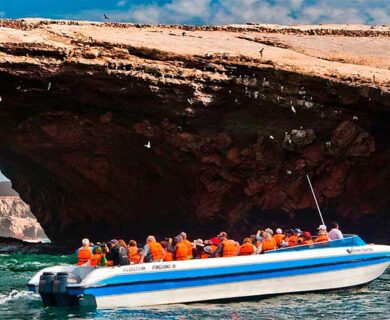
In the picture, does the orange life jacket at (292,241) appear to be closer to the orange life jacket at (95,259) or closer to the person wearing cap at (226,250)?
the person wearing cap at (226,250)

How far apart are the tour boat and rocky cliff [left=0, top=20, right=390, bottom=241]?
10484mm

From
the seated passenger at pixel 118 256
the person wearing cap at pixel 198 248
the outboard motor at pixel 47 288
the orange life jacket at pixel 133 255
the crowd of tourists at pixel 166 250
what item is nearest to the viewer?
the outboard motor at pixel 47 288

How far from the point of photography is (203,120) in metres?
31.2

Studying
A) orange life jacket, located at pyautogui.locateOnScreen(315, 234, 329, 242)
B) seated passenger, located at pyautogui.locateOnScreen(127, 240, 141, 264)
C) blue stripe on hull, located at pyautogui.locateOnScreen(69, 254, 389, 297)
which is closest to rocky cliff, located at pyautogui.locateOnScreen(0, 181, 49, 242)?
orange life jacket, located at pyautogui.locateOnScreen(315, 234, 329, 242)

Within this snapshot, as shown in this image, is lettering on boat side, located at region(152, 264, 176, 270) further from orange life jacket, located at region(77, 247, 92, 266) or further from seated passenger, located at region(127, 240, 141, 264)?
orange life jacket, located at region(77, 247, 92, 266)

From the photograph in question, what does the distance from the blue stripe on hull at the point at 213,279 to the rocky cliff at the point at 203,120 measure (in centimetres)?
1088

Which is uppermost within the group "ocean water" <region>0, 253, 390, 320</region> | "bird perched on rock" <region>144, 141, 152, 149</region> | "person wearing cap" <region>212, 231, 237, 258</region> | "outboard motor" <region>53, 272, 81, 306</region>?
"bird perched on rock" <region>144, 141, 152, 149</region>

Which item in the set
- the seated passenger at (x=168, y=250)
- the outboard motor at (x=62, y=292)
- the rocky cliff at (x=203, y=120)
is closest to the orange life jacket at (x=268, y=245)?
the seated passenger at (x=168, y=250)

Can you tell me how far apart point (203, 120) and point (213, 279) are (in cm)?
1302

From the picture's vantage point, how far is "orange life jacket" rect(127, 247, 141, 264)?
63.9 ft

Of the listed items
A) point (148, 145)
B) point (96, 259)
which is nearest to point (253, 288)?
point (96, 259)

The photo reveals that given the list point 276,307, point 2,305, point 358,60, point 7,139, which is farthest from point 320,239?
point 7,139

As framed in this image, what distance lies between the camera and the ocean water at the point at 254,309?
1717cm

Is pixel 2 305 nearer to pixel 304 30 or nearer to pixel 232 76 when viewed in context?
pixel 232 76
